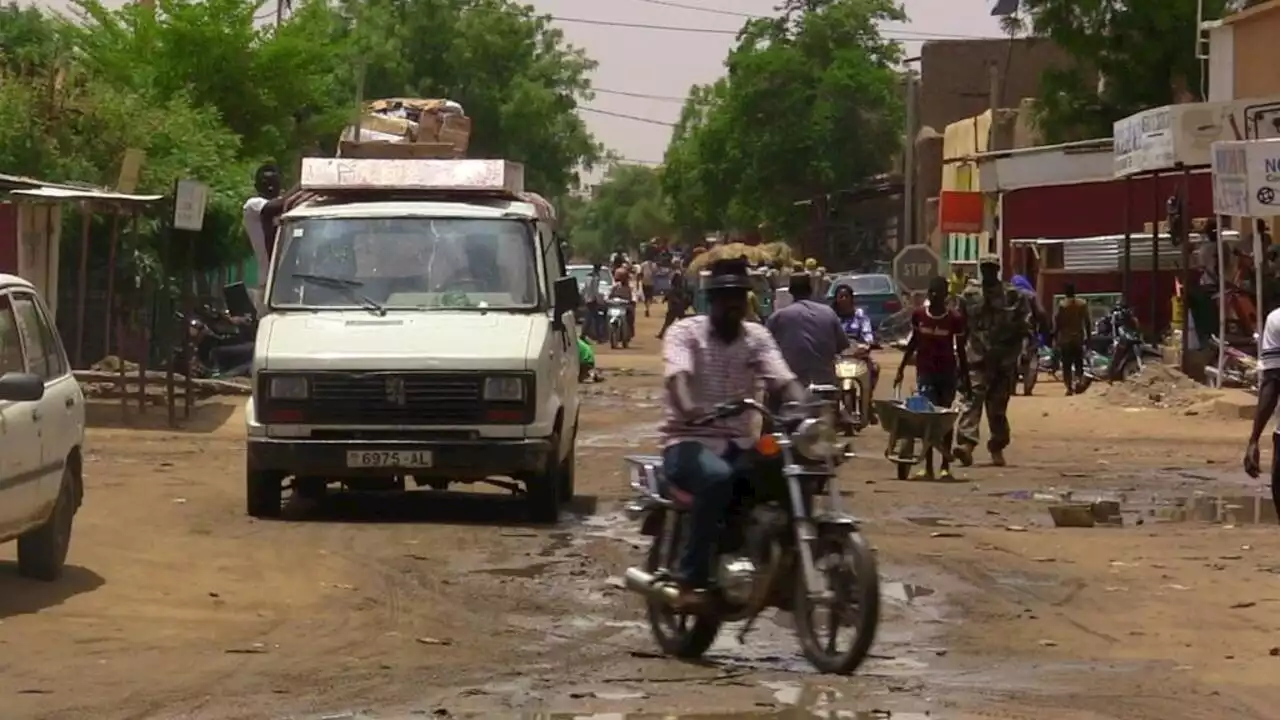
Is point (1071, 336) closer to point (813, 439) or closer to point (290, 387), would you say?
point (290, 387)

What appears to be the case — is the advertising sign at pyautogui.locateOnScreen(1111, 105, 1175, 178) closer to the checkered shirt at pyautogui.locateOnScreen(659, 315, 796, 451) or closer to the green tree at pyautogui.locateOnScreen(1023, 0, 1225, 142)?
the green tree at pyautogui.locateOnScreen(1023, 0, 1225, 142)

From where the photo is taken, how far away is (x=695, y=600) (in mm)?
9227

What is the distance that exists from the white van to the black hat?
5.04 meters

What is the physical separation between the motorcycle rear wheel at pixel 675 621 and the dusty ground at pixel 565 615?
5.9 inches

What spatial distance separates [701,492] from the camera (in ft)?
29.9

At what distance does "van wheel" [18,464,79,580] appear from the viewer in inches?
447

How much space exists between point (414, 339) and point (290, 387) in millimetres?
837

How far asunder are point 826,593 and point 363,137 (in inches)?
632

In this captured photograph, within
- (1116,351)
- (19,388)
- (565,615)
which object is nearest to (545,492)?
(565,615)

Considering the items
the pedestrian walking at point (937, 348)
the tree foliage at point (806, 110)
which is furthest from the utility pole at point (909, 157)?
the pedestrian walking at point (937, 348)

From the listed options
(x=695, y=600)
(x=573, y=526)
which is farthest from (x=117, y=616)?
(x=573, y=526)

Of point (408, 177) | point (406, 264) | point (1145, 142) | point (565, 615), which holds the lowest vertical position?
point (565, 615)

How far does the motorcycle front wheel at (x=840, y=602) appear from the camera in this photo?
8555mm

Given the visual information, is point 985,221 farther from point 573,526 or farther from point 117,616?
point 117,616
